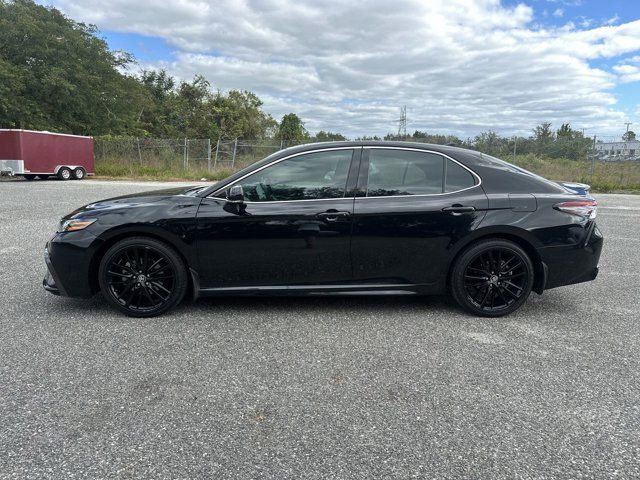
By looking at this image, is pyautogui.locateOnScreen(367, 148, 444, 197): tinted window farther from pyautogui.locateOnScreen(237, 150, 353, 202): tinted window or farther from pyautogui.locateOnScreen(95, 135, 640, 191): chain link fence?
pyautogui.locateOnScreen(95, 135, 640, 191): chain link fence

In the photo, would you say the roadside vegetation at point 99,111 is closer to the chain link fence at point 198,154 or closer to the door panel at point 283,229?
the chain link fence at point 198,154

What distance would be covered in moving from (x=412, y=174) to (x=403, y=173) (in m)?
0.08

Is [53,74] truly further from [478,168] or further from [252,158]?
[478,168]

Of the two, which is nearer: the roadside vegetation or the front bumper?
the front bumper

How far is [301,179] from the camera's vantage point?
13.6ft

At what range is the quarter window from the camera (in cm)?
415

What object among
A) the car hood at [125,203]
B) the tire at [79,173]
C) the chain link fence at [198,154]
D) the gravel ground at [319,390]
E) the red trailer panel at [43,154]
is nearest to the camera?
Result: the gravel ground at [319,390]

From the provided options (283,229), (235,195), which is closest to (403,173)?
(283,229)

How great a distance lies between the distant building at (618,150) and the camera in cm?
2027

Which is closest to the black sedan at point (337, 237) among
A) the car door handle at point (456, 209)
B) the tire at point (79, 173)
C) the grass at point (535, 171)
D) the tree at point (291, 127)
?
the car door handle at point (456, 209)

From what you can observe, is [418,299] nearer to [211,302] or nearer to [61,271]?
[211,302]

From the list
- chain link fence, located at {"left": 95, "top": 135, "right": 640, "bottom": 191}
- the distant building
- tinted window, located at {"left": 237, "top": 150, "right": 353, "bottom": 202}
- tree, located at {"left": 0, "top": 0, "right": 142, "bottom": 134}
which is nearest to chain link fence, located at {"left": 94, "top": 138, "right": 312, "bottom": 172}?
chain link fence, located at {"left": 95, "top": 135, "right": 640, "bottom": 191}

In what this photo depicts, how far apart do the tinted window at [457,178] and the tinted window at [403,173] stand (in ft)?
0.24

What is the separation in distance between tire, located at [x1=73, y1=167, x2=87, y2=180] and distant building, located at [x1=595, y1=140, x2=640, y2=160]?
2408 centimetres
